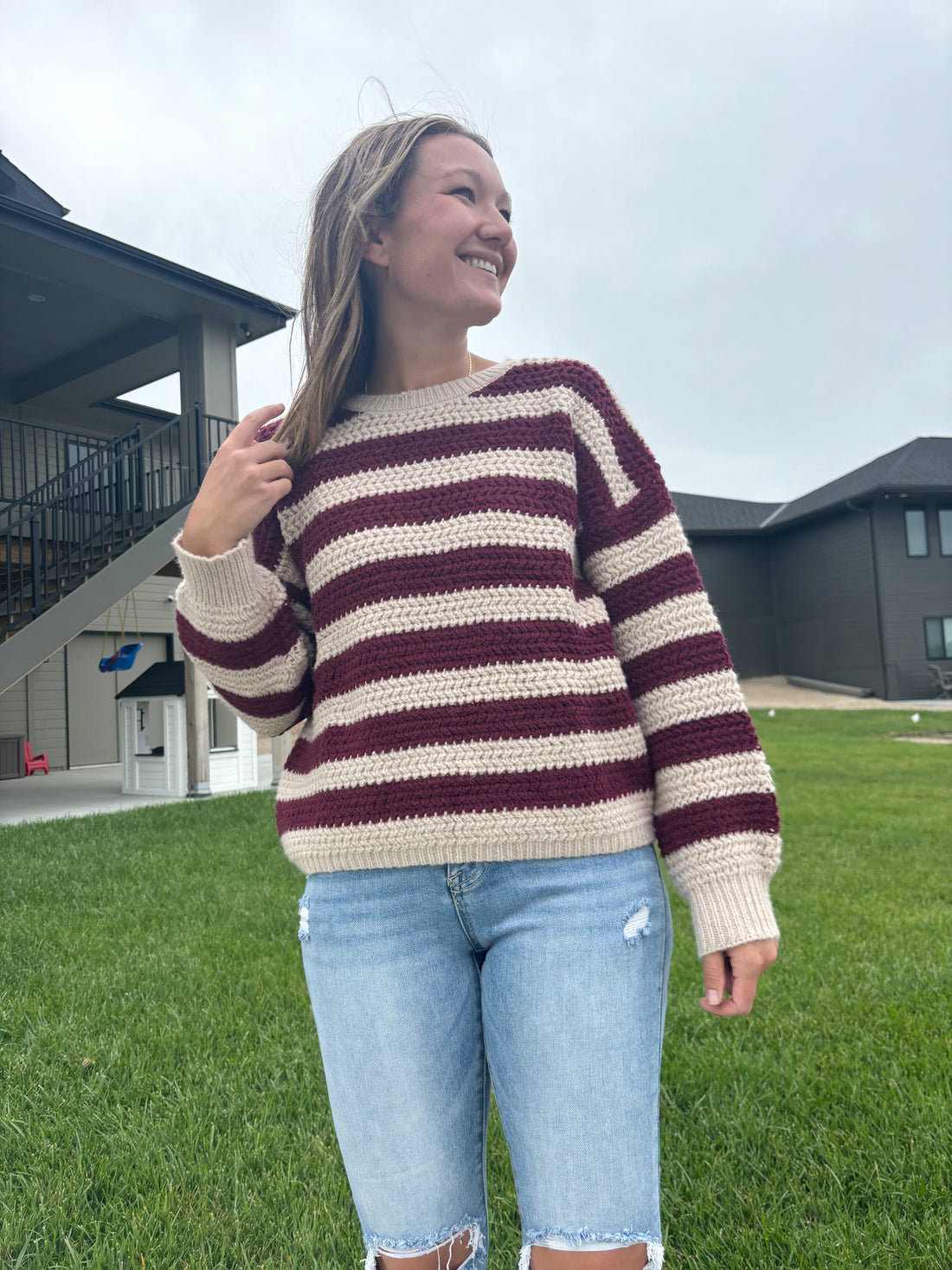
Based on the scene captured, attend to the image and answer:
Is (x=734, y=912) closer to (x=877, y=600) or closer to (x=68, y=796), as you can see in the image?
(x=68, y=796)

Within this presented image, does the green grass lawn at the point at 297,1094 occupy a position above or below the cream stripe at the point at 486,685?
below

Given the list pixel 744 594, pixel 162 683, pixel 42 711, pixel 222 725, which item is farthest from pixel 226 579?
pixel 744 594

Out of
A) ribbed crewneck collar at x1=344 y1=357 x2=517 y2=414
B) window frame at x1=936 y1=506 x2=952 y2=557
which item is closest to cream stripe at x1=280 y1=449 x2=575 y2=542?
ribbed crewneck collar at x1=344 y1=357 x2=517 y2=414

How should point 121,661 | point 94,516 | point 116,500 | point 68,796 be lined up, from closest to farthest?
point 116,500
point 94,516
point 68,796
point 121,661

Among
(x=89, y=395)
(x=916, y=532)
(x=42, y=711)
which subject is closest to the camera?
(x=89, y=395)

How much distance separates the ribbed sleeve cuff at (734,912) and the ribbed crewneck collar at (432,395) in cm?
80

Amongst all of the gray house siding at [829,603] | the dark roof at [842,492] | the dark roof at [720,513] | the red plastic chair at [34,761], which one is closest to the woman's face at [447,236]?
the red plastic chair at [34,761]

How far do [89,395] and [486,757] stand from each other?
517 inches

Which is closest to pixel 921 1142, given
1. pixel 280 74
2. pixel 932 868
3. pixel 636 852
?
pixel 636 852

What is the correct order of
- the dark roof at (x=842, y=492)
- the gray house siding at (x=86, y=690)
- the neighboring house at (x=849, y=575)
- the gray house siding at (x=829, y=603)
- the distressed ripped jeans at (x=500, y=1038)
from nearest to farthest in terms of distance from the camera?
the distressed ripped jeans at (x=500, y=1038)
the gray house siding at (x=86, y=690)
the neighboring house at (x=849, y=575)
the dark roof at (x=842, y=492)
the gray house siding at (x=829, y=603)

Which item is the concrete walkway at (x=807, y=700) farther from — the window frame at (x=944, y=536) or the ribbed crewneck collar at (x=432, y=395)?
the ribbed crewneck collar at (x=432, y=395)

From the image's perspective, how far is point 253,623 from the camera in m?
1.39

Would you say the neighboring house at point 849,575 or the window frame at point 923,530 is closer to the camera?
the neighboring house at point 849,575

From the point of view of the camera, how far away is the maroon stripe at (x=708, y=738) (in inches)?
49.3
